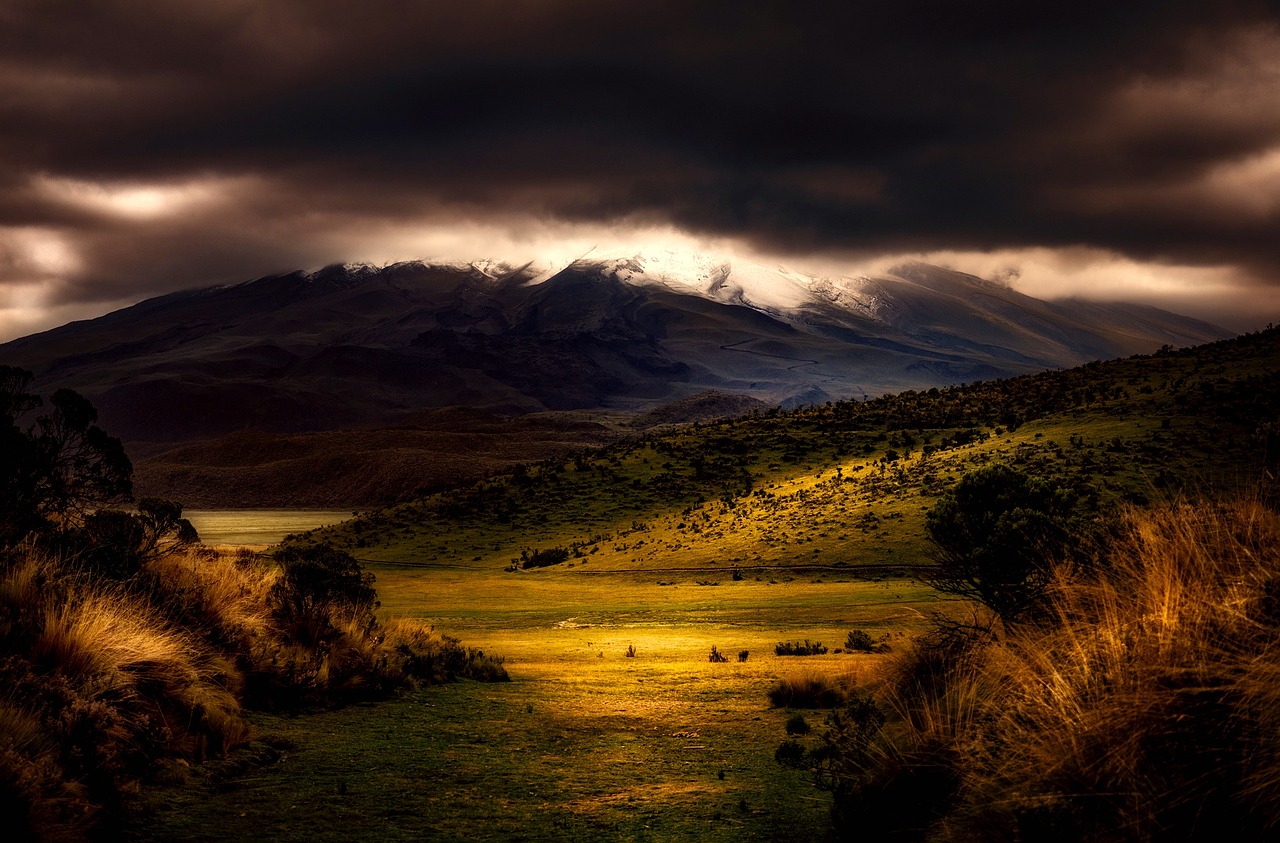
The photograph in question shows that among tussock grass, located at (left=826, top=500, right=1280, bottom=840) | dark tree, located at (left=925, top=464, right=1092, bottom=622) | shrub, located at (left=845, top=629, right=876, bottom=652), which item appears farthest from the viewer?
shrub, located at (left=845, top=629, right=876, bottom=652)

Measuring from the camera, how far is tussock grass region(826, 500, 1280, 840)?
4.99 m

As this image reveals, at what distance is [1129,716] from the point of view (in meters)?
5.41

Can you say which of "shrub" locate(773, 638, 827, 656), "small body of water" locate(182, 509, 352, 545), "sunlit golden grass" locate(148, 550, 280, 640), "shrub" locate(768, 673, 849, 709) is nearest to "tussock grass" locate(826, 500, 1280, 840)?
"shrub" locate(768, 673, 849, 709)

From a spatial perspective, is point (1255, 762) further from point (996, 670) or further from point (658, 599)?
point (658, 599)

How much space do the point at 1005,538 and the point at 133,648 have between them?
1073 centimetres

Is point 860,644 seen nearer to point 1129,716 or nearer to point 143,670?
Answer: point 143,670

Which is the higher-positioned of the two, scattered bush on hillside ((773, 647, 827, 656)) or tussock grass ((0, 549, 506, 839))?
tussock grass ((0, 549, 506, 839))

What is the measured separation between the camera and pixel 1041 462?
157 feet

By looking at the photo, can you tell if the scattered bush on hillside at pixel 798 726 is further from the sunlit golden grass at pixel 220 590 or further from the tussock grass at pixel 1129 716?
the sunlit golden grass at pixel 220 590

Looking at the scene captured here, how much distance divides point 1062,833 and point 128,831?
675cm

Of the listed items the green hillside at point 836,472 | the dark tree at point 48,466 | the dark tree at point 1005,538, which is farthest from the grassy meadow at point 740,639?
the dark tree at point 48,466

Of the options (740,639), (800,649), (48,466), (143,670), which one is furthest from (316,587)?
(740,639)

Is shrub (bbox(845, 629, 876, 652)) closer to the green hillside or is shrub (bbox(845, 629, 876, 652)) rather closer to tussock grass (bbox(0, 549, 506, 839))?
tussock grass (bbox(0, 549, 506, 839))

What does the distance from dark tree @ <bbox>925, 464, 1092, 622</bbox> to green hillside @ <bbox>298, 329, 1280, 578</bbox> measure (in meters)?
17.4
